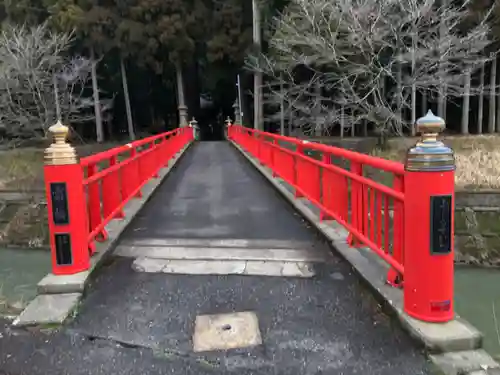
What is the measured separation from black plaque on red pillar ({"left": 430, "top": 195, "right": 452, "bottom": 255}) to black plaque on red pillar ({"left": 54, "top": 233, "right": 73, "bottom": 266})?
290 centimetres

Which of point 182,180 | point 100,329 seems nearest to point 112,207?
point 100,329

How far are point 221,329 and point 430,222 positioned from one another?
157 centimetres

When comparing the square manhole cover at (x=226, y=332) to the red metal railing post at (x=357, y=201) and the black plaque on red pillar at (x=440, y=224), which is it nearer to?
the black plaque on red pillar at (x=440, y=224)

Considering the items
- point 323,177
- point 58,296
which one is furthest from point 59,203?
point 323,177

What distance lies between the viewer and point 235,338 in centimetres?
335

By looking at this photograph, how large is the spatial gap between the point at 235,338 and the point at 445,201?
1.62m

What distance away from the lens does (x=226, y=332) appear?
345 cm

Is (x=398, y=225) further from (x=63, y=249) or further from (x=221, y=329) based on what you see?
(x=63, y=249)

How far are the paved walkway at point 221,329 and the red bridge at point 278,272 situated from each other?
1 cm

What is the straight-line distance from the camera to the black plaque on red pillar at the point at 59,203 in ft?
13.7

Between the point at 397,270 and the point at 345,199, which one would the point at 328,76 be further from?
the point at 397,270

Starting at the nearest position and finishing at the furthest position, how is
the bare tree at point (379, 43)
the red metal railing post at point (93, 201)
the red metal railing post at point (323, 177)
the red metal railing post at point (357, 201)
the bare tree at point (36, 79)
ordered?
1. the red metal railing post at point (357, 201)
2. the red metal railing post at point (93, 201)
3. the red metal railing post at point (323, 177)
4. the bare tree at point (379, 43)
5. the bare tree at point (36, 79)

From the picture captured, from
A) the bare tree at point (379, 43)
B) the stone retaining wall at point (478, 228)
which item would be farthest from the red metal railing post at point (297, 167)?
the bare tree at point (379, 43)

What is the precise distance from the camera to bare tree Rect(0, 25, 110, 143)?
29.3m
